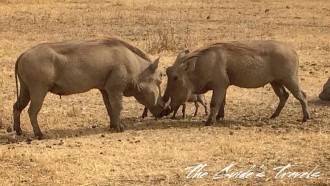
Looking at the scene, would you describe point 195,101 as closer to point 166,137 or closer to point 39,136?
point 166,137

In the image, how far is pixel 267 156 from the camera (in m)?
9.09

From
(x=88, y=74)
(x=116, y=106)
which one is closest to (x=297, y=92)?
(x=116, y=106)

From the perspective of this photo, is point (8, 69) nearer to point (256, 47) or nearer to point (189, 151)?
point (256, 47)

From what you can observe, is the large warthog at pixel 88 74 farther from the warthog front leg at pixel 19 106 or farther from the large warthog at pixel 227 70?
the large warthog at pixel 227 70

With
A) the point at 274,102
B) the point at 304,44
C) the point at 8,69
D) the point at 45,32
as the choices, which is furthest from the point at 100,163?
the point at 45,32

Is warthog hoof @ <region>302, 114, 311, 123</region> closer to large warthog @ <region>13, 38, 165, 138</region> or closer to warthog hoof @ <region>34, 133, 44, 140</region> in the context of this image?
large warthog @ <region>13, 38, 165, 138</region>

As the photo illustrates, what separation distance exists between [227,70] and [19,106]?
3.22 meters

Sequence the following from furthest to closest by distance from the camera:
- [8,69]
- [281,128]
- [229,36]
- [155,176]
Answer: [229,36], [8,69], [281,128], [155,176]

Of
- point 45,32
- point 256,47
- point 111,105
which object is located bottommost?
point 45,32

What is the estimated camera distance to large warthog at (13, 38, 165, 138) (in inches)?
418

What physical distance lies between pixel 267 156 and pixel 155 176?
5.10 feet

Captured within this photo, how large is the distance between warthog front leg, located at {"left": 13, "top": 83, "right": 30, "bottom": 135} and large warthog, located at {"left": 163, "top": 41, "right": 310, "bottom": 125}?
2.20 metres

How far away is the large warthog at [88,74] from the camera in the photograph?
34.8 ft

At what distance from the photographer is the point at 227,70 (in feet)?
38.5
